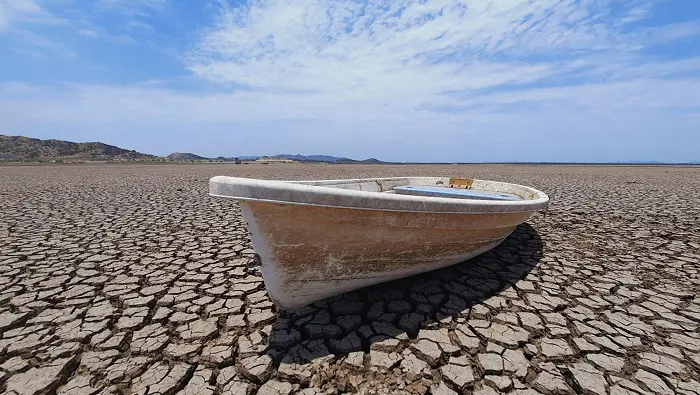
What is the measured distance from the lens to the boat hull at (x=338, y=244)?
2.08 meters

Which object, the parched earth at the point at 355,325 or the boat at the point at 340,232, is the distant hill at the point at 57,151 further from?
the boat at the point at 340,232

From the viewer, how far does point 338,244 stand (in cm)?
226

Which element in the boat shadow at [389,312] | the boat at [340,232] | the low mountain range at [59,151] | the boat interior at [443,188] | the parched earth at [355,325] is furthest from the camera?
the low mountain range at [59,151]

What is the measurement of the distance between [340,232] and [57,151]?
74106mm

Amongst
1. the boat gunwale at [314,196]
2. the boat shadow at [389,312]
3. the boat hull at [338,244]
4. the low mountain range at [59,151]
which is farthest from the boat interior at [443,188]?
the low mountain range at [59,151]

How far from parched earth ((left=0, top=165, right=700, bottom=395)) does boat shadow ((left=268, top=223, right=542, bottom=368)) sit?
0.04 ft

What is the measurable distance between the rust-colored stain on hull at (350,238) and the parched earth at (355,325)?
1.23 feet

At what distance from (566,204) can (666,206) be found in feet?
6.36

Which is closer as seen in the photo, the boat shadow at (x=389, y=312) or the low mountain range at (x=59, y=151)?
the boat shadow at (x=389, y=312)

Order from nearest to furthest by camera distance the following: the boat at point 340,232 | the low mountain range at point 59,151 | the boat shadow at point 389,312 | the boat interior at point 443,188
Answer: the boat at point 340,232, the boat shadow at point 389,312, the boat interior at point 443,188, the low mountain range at point 59,151

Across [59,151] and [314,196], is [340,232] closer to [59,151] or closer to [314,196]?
[314,196]

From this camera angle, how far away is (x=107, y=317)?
8.14 feet

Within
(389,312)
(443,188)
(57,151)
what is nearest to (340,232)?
(389,312)

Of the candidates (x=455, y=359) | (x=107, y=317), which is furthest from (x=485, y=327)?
(x=107, y=317)
